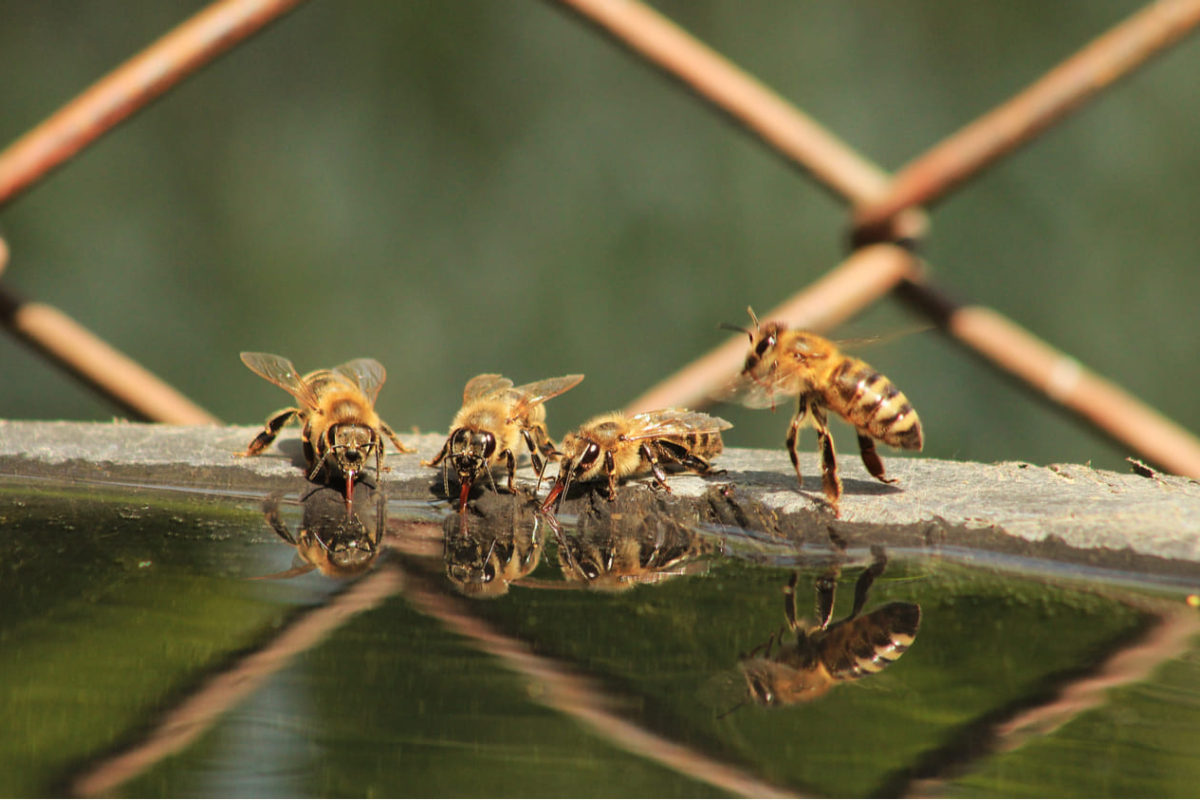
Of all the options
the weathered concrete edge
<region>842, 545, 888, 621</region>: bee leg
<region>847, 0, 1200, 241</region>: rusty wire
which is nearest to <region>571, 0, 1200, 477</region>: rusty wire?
<region>847, 0, 1200, 241</region>: rusty wire

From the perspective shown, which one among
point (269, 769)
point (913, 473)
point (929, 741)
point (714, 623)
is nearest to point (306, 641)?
point (269, 769)

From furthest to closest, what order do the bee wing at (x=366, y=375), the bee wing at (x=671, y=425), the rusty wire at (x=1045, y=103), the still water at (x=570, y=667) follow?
the rusty wire at (x=1045, y=103)
the bee wing at (x=366, y=375)
the bee wing at (x=671, y=425)
the still water at (x=570, y=667)

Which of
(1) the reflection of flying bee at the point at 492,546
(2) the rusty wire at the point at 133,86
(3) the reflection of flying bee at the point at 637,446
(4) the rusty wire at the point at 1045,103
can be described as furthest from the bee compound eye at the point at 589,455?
(2) the rusty wire at the point at 133,86

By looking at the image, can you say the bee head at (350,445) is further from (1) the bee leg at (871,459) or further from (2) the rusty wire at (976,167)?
(2) the rusty wire at (976,167)

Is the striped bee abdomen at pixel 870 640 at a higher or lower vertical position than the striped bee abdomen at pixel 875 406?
lower

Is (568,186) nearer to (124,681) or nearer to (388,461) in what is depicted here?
(388,461)
